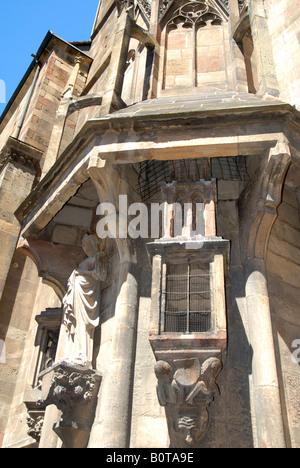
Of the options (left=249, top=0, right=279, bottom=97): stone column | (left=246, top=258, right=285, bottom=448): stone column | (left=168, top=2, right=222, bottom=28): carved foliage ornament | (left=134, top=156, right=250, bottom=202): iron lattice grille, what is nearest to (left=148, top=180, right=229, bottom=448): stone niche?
(left=134, top=156, right=250, bottom=202): iron lattice grille

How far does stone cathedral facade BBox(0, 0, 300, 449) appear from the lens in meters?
4.71

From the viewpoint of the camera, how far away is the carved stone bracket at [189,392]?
14.7 ft

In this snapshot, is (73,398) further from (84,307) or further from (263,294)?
(263,294)

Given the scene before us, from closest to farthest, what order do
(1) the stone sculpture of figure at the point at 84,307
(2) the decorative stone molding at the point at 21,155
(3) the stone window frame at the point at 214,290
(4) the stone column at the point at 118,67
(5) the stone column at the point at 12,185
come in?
(3) the stone window frame at the point at 214,290
(1) the stone sculpture of figure at the point at 84,307
(4) the stone column at the point at 118,67
(5) the stone column at the point at 12,185
(2) the decorative stone molding at the point at 21,155

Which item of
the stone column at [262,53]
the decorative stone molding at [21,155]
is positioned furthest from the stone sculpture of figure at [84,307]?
the decorative stone molding at [21,155]

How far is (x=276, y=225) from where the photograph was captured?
618 cm

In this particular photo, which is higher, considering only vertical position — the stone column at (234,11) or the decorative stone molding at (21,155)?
the stone column at (234,11)

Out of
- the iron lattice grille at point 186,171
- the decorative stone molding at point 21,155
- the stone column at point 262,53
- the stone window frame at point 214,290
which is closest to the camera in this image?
the stone window frame at point 214,290

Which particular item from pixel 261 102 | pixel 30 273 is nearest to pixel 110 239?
pixel 261 102

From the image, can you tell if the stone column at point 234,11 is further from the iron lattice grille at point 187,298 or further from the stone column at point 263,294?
the iron lattice grille at point 187,298

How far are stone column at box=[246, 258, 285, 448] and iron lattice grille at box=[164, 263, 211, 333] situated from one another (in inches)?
20.6

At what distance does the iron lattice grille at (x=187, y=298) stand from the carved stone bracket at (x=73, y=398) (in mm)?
1108

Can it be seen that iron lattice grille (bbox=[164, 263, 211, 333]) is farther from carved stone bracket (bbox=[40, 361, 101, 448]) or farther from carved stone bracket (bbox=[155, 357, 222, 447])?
carved stone bracket (bbox=[40, 361, 101, 448])

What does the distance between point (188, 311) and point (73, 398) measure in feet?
5.23
